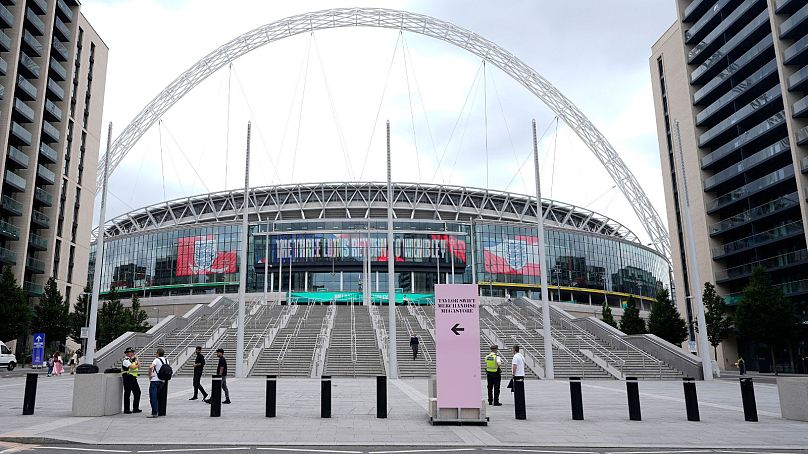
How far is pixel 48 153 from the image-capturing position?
64875 mm

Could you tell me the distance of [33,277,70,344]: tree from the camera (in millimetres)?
51719

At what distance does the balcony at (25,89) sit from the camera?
60956mm

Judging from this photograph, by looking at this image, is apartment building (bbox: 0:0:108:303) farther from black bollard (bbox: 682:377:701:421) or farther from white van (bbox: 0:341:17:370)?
black bollard (bbox: 682:377:701:421)

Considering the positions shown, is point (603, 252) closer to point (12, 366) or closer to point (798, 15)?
point (798, 15)

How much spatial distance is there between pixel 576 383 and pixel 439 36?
7195cm

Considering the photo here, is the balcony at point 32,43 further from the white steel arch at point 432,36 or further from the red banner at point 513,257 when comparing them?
the red banner at point 513,257

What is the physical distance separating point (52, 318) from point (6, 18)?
30609 mm

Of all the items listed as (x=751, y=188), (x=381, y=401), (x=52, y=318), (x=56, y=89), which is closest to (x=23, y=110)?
(x=56, y=89)

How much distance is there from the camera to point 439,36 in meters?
80.1

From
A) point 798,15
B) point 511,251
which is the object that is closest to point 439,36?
point 511,251

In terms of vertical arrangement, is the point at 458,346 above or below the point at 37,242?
below

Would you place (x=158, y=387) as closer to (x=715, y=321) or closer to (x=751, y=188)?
(x=715, y=321)

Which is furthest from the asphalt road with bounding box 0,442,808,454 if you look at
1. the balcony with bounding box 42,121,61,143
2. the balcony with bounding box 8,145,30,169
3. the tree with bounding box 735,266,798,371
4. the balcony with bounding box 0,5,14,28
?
the balcony with bounding box 42,121,61,143

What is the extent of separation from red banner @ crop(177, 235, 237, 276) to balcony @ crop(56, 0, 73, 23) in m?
35.4
